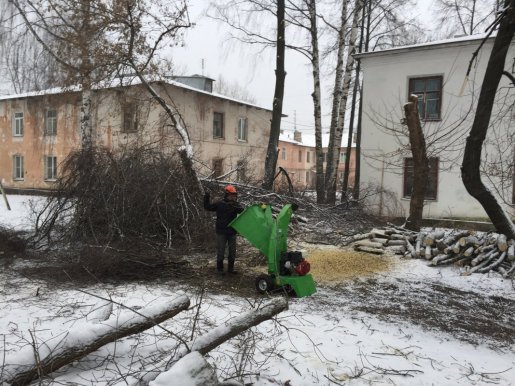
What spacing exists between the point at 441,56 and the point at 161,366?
15.3 meters

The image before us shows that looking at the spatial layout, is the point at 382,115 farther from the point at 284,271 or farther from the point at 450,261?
the point at 284,271

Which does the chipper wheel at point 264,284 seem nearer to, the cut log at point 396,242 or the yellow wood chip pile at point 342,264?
the yellow wood chip pile at point 342,264

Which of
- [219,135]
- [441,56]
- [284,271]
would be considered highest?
[441,56]

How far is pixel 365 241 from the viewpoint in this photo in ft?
30.6

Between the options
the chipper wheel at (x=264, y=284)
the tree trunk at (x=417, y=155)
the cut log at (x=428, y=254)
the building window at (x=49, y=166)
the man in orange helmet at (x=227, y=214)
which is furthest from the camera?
the building window at (x=49, y=166)

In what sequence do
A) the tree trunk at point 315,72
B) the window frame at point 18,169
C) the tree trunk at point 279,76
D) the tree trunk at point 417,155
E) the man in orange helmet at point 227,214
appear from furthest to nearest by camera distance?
the window frame at point 18,169, the tree trunk at point 315,72, the tree trunk at point 279,76, the tree trunk at point 417,155, the man in orange helmet at point 227,214

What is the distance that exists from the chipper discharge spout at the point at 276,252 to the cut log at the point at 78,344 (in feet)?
6.37

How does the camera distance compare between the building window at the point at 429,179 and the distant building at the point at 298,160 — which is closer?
the building window at the point at 429,179

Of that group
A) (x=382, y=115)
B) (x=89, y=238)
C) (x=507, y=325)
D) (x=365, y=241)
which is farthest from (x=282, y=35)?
(x=507, y=325)

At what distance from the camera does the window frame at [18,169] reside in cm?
2728

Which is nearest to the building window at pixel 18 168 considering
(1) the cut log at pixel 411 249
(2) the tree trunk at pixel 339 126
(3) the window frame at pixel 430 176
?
(2) the tree trunk at pixel 339 126

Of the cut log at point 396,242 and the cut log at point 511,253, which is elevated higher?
the cut log at point 511,253

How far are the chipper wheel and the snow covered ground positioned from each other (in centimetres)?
Result: 16

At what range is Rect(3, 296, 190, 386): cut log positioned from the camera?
2.97 m
